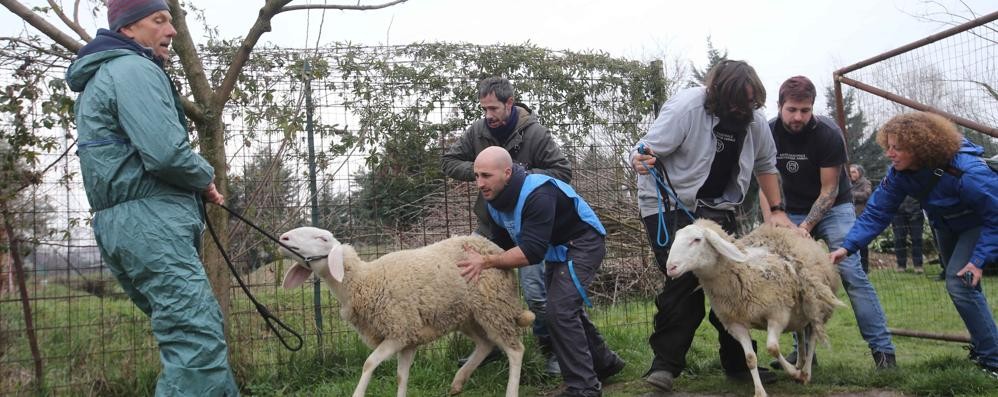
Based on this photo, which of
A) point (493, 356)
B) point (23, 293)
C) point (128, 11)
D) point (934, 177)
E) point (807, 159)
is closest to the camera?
point (128, 11)

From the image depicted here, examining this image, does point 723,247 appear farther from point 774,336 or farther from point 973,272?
point 973,272

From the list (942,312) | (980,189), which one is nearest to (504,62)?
(980,189)

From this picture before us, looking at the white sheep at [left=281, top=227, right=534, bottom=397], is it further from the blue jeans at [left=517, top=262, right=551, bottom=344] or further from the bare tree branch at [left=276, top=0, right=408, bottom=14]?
the bare tree branch at [left=276, top=0, right=408, bottom=14]

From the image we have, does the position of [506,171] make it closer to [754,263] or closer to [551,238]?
[551,238]

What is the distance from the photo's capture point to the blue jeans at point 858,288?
5535 mm

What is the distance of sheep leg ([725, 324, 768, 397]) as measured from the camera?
4.92 metres

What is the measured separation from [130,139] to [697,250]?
315cm

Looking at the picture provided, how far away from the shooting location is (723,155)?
5.25 m

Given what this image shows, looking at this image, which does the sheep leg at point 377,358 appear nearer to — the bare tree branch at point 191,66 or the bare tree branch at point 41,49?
the bare tree branch at point 191,66

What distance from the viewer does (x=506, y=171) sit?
4.98 meters

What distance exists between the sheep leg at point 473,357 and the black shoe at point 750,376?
65.7 inches

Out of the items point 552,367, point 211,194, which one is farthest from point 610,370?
point 211,194

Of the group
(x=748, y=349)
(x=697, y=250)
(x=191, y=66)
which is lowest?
(x=748, y=349)

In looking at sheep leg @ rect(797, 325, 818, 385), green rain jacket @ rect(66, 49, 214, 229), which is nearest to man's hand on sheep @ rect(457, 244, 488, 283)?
green rain jacket @ rect(66, 49, 214, 229)
